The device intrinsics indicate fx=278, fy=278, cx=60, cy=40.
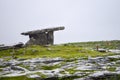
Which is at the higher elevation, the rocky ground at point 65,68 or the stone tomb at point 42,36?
the stone tomb at point 42,36

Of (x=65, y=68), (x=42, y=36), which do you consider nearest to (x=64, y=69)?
(x=65, y=68)

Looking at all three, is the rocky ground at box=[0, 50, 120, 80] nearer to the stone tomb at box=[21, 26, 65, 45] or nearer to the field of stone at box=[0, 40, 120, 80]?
the field of stone at box=[0, 40, 120, 80]

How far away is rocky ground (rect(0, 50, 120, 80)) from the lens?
2730 centimetres

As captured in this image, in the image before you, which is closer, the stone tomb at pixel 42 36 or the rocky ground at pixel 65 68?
the rocky ground at pixel 65 68

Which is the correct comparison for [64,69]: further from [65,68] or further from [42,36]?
[42,36]

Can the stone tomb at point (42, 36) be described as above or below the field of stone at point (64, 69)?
above

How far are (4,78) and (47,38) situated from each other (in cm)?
3499

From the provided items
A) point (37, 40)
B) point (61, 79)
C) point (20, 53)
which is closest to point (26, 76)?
point (61, 79)

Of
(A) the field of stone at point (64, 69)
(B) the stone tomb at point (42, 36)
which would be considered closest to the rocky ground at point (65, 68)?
(A) the field of stone at point (64, 69)

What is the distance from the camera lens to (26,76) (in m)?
27.7

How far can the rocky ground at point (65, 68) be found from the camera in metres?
27.3

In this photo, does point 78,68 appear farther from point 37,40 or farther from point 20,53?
point 37,40

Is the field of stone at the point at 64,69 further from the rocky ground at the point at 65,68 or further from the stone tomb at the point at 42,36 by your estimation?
the stone tomb at the point at 42,36

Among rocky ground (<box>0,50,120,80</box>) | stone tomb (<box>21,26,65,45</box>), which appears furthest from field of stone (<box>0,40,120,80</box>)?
stone tomb (<box>21,26,65,45</box>)
